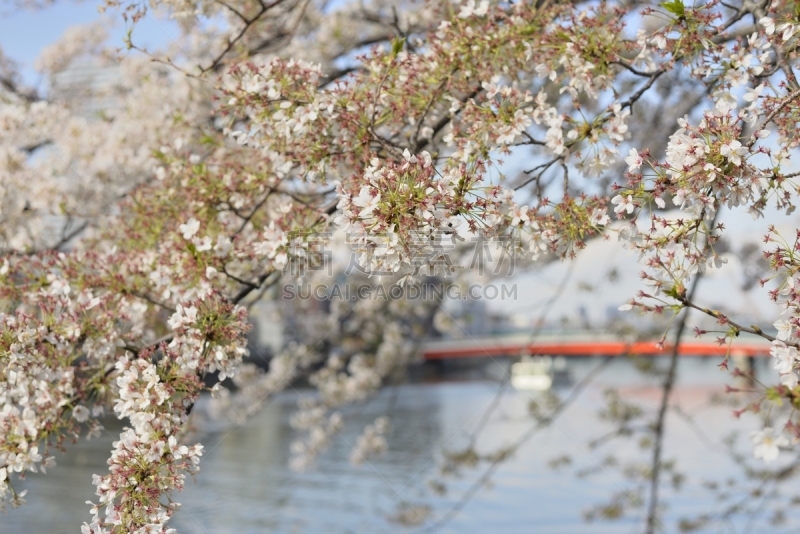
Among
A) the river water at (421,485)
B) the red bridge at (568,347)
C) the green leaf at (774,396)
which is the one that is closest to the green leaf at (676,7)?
→ the green leaf at (774,396)

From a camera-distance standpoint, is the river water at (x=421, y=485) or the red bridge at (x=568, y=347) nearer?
the river water at (x=421, y=485)

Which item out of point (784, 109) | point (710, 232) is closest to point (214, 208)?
point (710, 232)

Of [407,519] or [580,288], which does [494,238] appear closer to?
[580,288]

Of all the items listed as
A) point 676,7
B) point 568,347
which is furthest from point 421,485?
point 568,347

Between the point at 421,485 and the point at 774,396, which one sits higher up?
the point at 421,485

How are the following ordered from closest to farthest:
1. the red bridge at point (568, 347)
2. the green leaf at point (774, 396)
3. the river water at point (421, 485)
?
the green leaf at point (774, 396) → the river water at point (421, 485) → the red bridge at point (568, 347)

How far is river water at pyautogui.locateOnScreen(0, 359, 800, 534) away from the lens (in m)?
8.27

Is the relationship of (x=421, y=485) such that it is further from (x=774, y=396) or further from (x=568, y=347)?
(x=568, y=347)

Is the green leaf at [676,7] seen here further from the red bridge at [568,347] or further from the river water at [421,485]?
the red bridge at [568,347]

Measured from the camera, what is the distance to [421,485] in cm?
1144

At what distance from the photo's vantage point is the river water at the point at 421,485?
827 cm

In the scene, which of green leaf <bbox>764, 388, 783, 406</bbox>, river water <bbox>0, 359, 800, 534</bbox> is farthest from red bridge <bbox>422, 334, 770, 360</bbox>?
green leaf <bbox>764, 388, 783, 406</bbox>

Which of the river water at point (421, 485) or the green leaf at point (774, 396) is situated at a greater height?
the river water at point (421, 485)

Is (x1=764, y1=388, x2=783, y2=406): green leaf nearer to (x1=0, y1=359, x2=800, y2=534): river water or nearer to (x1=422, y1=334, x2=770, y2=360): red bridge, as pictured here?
(x1=0, y1=359, x2=800, y2=534): river water
